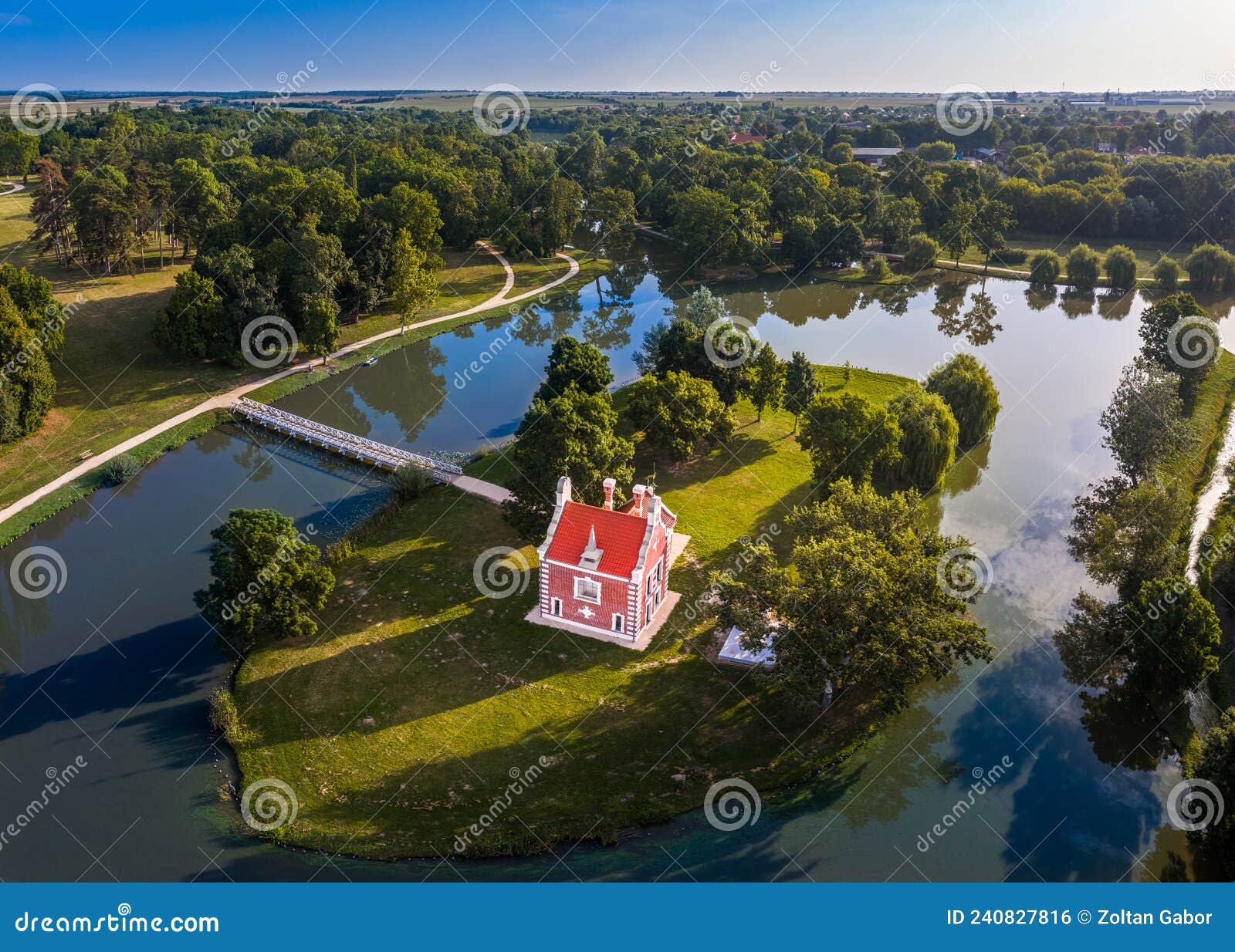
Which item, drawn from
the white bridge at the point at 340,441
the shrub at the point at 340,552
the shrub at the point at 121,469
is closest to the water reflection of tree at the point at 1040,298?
the white bridge at the point at 340,441

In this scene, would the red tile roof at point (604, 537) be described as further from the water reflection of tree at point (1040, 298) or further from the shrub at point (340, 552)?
the water reflection of tree at point (1040, 298)

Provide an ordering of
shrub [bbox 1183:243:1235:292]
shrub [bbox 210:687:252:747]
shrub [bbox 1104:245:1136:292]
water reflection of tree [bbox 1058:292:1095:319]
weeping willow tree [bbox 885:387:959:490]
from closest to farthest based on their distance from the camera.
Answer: shrub [bbox 210:687:252:747] < weeping willow tree [bbox 885:387:959:490] < water reflection of tree [bbox 1058:292:1095:319] < shrub [bbox 1183:243:1235:292] < shrub [bbox 1104:245:1136:292]

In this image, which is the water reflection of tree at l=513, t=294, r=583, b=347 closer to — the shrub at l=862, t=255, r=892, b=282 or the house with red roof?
the shrub at l=862, t=255, r=892, b=282

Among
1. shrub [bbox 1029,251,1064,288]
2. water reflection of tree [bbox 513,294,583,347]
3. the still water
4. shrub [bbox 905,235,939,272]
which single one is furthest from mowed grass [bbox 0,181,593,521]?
shrub [bbox 1029,251,1064,288]

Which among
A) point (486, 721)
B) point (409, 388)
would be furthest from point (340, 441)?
point (486, 721)

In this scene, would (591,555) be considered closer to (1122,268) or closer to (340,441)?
(340,441)
